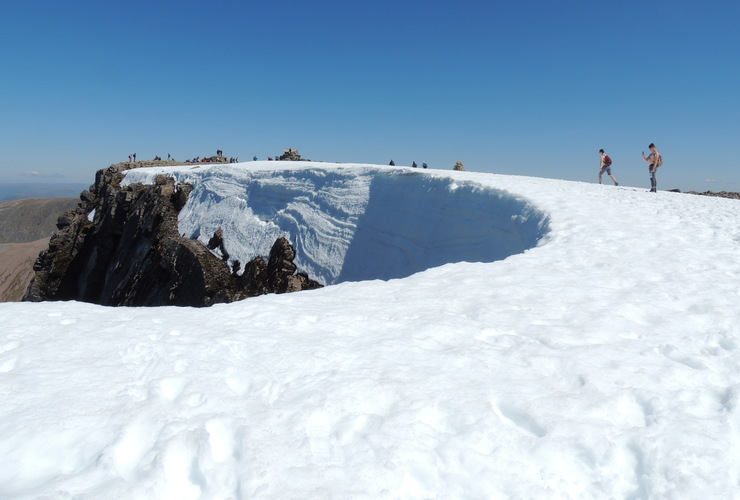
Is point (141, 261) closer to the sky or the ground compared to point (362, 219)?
closer to the ground

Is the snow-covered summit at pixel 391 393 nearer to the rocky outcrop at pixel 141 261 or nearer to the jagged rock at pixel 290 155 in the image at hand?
the rocky outcrop at pixel 141 261

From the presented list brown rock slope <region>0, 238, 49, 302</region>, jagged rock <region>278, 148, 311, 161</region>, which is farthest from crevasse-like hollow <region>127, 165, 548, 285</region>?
brown rock slope <region>0, 238, 49, 302</region>

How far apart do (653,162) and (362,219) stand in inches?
518

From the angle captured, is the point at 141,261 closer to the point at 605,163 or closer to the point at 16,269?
the point at 605,163

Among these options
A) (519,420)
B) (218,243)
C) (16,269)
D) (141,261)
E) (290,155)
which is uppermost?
(290,155)

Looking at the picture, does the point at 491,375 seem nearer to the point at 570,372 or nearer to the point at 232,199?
the point at 570,372

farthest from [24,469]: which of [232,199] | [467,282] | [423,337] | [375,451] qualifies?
[232,199]

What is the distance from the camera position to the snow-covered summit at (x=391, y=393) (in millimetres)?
3258

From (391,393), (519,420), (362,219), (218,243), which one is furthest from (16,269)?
(519,420)

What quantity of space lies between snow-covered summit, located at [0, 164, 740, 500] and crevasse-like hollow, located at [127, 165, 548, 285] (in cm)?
591

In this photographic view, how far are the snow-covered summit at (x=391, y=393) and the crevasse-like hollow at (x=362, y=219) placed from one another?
5.91 m

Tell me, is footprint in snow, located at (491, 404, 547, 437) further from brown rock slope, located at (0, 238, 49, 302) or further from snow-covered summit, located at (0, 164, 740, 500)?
brown rock slope, located at (0, 238, 49, 302)

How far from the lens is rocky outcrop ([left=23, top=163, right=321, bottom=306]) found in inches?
872

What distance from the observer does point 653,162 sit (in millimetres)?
18891
